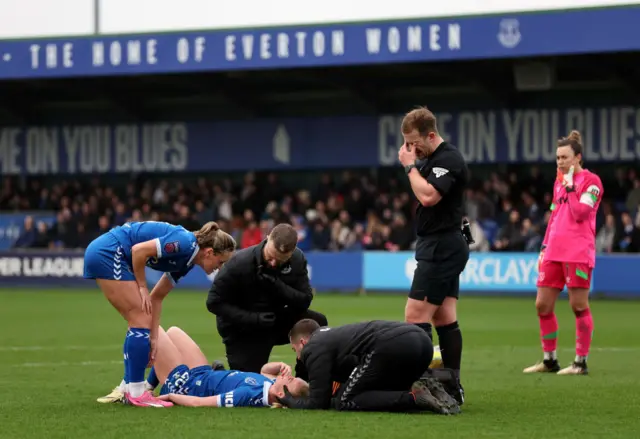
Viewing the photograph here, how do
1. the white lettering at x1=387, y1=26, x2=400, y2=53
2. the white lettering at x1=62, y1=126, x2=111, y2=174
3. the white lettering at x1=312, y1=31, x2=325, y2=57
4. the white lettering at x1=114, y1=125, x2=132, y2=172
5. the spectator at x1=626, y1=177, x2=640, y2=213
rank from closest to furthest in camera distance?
the spectator at x1=626, y1=177, x2=640, y2=213, the white lettering at x1=387, y1=26, x2=400, y2=53, the white lettering at x1=312, y1=31, x2=325, y2=57, the white lettering at x1=114, y1=125, x2=132, y2=172, the white lettering at x1=62, y1=126, x2=111, y2=174

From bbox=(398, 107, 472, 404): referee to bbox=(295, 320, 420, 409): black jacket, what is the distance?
65 cm

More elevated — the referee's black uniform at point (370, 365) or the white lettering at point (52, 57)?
the white lettering at point (52, 57)

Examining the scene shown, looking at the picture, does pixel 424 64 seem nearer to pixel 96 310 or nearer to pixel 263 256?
pixel 96 310

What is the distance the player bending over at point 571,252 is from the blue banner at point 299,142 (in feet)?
56.3

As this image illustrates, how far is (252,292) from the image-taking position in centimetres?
973

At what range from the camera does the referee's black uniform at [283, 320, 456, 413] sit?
27.8ft

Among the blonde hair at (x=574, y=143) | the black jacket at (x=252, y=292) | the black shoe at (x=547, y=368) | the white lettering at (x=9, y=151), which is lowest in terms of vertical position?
the black shoe at (x=547, y=368)

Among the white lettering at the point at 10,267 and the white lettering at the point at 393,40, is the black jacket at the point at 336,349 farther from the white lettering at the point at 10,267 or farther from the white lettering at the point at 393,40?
the white lettering at the point at 10,267

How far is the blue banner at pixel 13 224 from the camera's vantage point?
32844 mm

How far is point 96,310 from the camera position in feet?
71.3

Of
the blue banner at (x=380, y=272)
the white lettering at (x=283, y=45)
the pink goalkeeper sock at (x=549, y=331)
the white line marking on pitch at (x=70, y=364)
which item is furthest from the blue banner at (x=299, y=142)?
the white line marking on pitch at (x=70, y=364)

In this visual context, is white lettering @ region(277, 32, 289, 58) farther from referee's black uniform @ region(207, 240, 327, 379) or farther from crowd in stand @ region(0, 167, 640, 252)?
referee's black uniform @ region(207, 240, 327, 379)

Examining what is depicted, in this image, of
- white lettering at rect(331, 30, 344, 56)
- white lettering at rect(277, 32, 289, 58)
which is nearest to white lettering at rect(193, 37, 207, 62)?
white lettering at rect(277, 32, 289, 58)

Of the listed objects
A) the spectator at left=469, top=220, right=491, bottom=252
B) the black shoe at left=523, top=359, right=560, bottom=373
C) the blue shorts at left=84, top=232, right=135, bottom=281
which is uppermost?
the blue shorts at left=84, top=232, right=135, bottom=281
